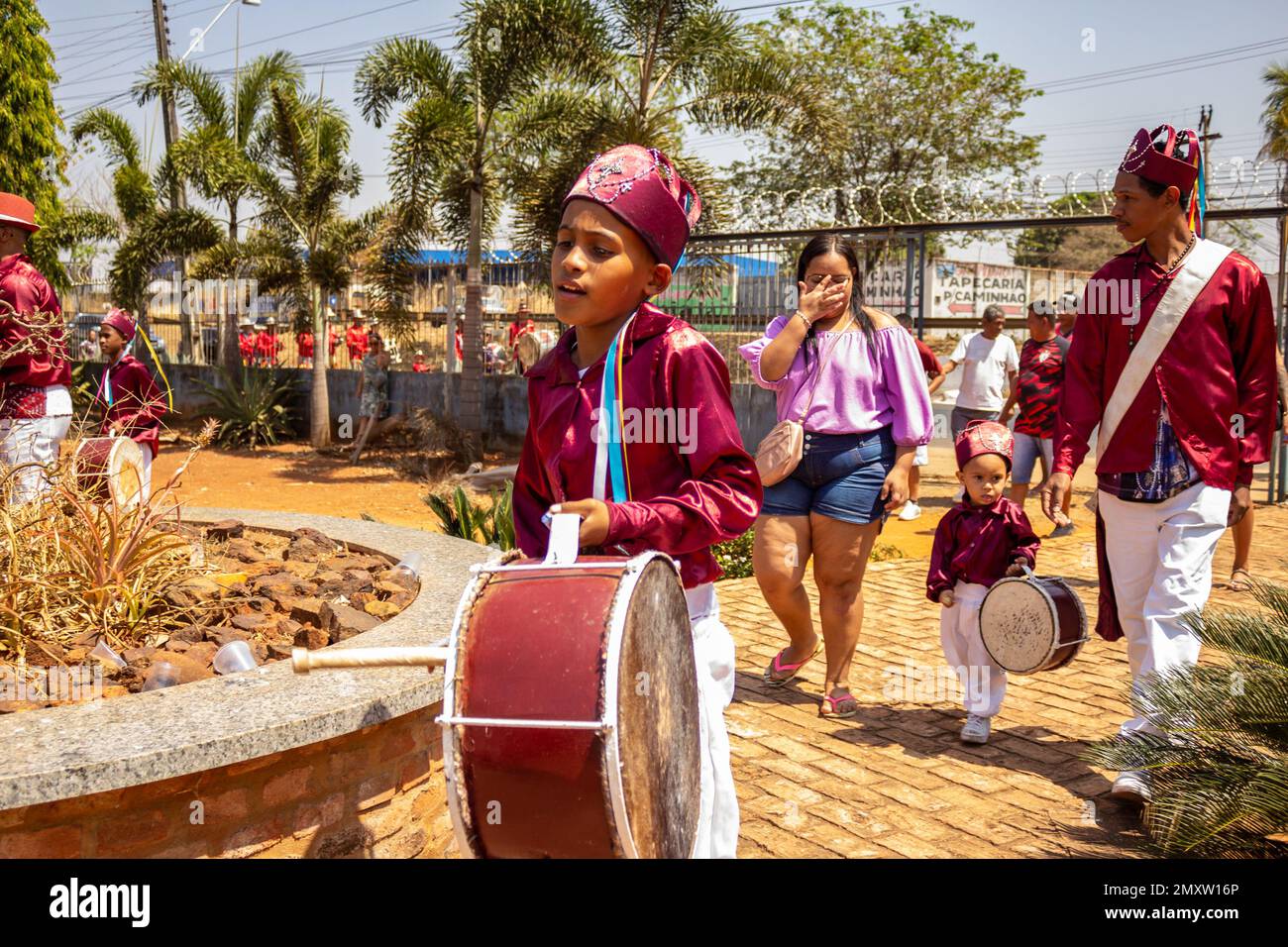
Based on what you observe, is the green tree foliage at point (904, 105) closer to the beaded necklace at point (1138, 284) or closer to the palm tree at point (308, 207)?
the palm tree at point (308, 207)

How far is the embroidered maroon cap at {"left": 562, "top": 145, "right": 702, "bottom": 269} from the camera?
279 centimetres

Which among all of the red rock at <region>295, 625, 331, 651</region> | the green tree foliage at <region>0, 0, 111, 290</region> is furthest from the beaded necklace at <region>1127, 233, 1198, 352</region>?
the green tree foliage at <region>0, 0, 111, 290</region>

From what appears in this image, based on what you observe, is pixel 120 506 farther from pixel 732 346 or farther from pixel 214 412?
pixel 214 412

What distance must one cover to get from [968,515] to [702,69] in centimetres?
1139

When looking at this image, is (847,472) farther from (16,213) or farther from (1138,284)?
(16,213)

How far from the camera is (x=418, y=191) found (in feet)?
54.1

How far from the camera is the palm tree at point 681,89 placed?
1514 centimetres

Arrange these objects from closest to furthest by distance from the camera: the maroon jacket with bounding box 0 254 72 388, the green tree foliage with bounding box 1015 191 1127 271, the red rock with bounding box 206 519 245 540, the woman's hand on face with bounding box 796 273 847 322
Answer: the woman's hand on face with bounding box 796 273 847 322 < the red rock with bounding box 206 519 245 540 < the maroon jacket with bounding box 0 254 72 388 < the green tree foliage with bounding box 1015 191 1127 271

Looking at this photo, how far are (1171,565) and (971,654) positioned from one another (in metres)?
1.09

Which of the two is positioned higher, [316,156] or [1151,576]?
[316,156]

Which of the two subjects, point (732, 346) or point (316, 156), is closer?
point (732, 346)

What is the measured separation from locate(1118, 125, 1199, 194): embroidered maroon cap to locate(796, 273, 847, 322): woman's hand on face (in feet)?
3.90

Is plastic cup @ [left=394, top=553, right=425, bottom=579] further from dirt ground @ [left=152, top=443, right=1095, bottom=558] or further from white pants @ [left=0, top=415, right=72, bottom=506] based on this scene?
dirt ground @ [left=152, top=443, right=1095, bottom=558]
